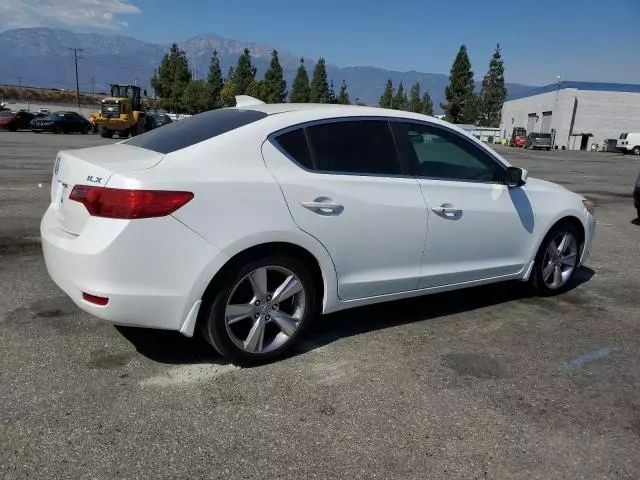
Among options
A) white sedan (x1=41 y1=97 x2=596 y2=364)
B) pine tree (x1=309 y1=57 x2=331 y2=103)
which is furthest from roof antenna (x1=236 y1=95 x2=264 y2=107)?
pine tree (x1=309 y1=57 x2=331 y2=103)

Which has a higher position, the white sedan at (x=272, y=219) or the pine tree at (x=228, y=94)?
the pine tree at (x=228, y=94)

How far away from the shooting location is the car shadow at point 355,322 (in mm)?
3613

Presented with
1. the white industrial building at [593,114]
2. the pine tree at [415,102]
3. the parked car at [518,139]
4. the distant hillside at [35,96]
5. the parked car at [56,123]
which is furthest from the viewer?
the pine tree at [415,102]

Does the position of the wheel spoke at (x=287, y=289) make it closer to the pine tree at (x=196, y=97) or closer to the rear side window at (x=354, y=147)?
the rear side window at (x=354, y=147)

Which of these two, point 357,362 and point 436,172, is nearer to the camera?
point 357,362

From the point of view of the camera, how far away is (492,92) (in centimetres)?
9812

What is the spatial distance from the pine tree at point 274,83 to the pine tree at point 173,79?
10811 millimetres

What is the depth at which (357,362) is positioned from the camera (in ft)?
11.8

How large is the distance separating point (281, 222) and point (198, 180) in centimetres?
55

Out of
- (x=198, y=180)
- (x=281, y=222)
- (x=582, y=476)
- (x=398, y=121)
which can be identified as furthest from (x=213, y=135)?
(x=582, y=476)

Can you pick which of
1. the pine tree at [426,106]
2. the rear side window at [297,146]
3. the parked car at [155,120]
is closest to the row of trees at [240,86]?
the pine tree at [426,106]

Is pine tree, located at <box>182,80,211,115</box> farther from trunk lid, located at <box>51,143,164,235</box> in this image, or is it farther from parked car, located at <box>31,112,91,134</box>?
trunk lid, located at <box>51,143,164,235</box>

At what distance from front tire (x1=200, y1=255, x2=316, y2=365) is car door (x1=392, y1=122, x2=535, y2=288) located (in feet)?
3.43

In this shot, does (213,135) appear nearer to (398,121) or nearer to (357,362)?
(398,121)
